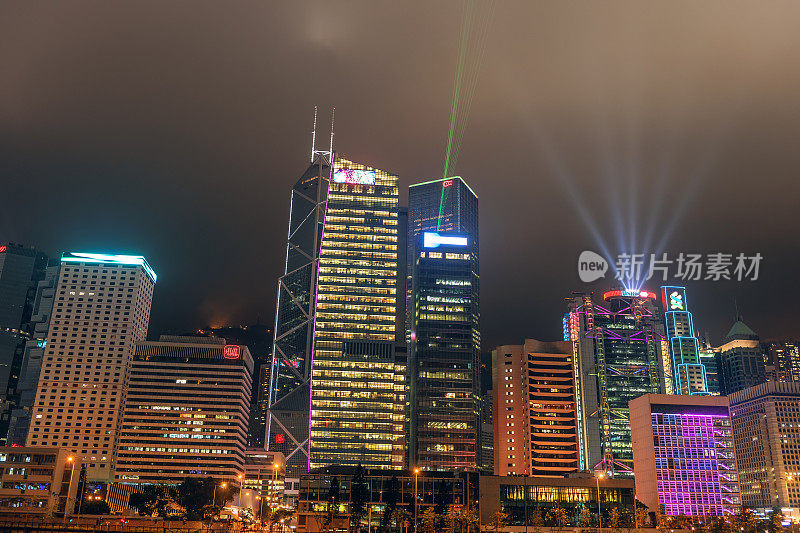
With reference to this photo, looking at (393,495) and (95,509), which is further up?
(393,495)

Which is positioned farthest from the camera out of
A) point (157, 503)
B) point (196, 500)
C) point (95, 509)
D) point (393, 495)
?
point (95, 509)

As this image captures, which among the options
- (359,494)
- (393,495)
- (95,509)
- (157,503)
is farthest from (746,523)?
(95,509)

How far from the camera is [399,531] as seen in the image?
168500 millimetres

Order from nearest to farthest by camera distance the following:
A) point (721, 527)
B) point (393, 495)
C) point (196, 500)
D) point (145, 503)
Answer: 1. point (721, 527)
2. point (196, 500)
3. point (145, 503)
4. point (393, 495)

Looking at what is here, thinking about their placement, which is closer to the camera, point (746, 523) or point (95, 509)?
point (746, 523)

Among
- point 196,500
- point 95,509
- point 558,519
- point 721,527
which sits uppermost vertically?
point 196,500

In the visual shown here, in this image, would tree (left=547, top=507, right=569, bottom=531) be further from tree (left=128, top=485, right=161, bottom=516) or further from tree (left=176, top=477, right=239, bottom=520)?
tree (left=128, top=485, right=161, bottom=516)

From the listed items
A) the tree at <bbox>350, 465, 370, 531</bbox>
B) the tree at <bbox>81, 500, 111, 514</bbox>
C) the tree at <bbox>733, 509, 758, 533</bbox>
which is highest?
the tree at <bbox>350, 465, 370, 531</bbox>

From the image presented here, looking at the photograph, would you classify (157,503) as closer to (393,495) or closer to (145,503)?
(145,503)

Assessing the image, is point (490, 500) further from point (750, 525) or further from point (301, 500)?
point (750, 525)

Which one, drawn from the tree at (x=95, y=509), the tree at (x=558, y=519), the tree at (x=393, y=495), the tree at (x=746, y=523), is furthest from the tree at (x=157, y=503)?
the tree at (x=746, y=523)

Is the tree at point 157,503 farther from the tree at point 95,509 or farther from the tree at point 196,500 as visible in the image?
the tree at point 95,509

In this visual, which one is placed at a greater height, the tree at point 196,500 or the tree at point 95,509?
the tree at point 196,500

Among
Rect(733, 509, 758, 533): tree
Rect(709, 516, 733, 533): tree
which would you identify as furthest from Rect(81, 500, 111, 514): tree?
Rect(733, 509, 758, 533): tree
